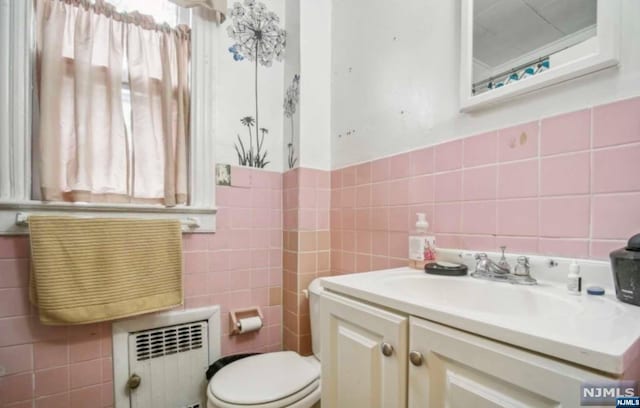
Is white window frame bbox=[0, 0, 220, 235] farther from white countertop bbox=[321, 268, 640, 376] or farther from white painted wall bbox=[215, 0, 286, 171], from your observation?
white countertop bbox=[321, 268, 640, 376]

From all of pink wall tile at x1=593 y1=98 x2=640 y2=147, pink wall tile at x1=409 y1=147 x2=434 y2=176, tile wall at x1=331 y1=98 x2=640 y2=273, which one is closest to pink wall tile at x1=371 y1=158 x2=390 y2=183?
tile wall at x1=331 y1=98 x2=640 y2=273

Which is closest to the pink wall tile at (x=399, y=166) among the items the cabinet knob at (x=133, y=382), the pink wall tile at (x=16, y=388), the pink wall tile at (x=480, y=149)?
the pink wall tile at (x=480, y=149)

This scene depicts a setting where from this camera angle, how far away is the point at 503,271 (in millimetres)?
782

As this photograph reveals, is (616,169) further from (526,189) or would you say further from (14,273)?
(14,273)

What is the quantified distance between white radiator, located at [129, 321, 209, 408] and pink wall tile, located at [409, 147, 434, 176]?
1.22 m

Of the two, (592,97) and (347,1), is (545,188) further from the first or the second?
(347,1)

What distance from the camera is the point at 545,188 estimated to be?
0.75 m

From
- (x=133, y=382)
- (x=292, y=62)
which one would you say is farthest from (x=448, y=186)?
(x=133, y=382)

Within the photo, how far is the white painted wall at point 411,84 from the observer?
2.23 ft

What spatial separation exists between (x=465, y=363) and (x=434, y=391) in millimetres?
98

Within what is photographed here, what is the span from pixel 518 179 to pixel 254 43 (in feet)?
4.81

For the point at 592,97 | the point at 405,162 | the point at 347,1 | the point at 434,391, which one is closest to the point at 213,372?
the point at 434,391

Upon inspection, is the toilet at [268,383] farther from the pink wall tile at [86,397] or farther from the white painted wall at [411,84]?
the white painted wall at [411,84]

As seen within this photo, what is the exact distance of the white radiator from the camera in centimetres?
120
